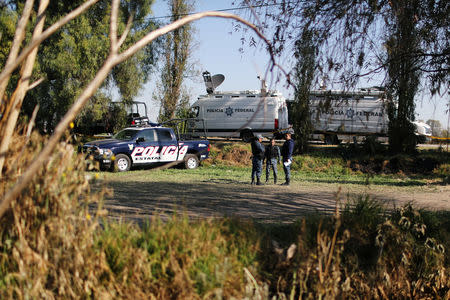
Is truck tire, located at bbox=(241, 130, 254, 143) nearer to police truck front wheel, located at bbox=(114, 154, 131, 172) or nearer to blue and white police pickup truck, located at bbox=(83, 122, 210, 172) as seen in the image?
blue and white police pickup truck, located at bbox=(83, 122, 210, 172)

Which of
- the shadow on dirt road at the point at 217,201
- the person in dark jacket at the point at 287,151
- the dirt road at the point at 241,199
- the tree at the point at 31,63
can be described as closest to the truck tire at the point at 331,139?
the dirt road at the point at 241,199

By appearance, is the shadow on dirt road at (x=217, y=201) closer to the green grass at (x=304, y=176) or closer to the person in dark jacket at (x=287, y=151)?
the person in dark jacket at (x=287, y=151)

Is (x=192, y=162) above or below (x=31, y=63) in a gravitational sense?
below

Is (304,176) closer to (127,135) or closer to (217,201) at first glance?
(127,135)

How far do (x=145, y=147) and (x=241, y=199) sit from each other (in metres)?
8.54

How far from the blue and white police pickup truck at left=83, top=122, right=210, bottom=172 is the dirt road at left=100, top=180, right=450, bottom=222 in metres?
3.09

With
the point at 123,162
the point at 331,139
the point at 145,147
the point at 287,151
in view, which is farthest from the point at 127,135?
the point at 331,139

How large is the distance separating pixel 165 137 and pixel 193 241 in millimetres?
15447

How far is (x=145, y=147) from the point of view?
741 inches

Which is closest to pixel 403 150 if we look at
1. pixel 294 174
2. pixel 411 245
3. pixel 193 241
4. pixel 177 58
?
pixel 294 174

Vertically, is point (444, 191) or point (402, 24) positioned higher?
point (402, 24)

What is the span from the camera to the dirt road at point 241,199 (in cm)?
855

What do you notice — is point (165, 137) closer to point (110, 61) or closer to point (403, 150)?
point (403, 150)

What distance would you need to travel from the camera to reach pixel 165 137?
19.8 meters
